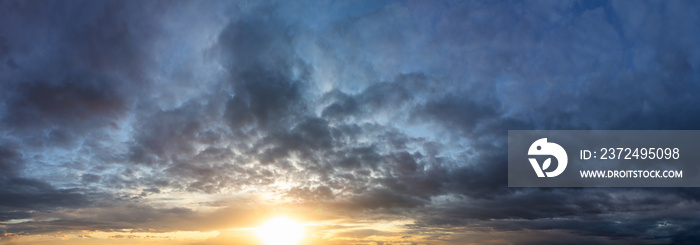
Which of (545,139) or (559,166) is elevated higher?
(545,139)
